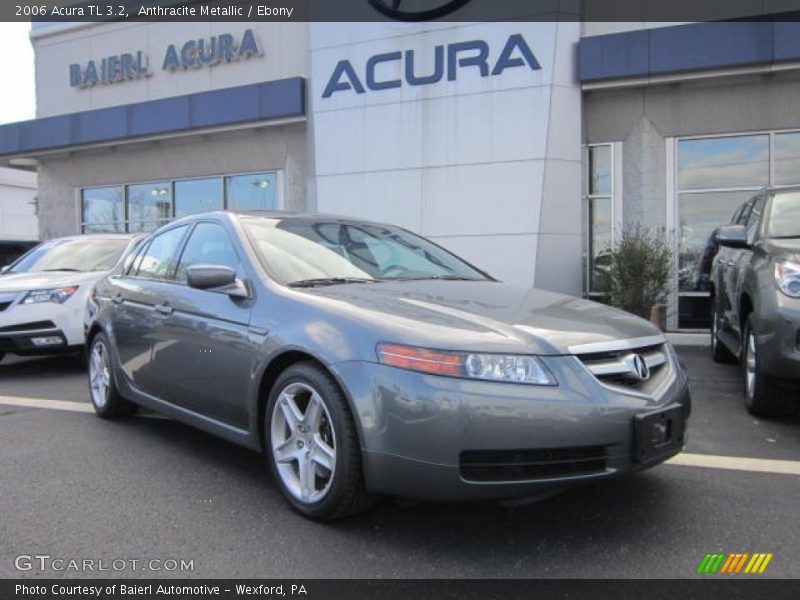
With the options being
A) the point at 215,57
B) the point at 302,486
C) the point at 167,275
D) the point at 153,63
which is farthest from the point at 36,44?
the point at 302,486

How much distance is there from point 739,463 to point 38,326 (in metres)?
6.64

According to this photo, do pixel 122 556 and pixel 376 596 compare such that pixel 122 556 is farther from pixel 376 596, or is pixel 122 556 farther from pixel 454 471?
pixel 454 471

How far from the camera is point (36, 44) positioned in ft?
54.6

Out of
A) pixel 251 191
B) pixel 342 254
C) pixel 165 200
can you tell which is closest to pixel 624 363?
pixel 342 254

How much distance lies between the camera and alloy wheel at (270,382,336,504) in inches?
129

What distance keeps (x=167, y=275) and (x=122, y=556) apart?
6.91 ft

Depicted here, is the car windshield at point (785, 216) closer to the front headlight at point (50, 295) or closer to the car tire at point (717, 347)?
the car tire at point (717, 347)

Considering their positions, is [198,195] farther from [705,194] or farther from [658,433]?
[658,433]

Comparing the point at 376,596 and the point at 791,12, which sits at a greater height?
the point at 791,12

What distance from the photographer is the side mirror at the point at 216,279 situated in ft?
12.3

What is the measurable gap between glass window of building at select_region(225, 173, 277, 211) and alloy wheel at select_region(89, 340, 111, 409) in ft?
27.9

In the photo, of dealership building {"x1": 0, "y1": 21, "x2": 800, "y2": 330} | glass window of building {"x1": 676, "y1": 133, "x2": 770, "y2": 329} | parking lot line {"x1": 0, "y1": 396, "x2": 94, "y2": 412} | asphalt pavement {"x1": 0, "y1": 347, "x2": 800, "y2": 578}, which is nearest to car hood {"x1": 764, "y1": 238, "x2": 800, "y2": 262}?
asphalt pavement {"x1": 0, "y1": 347, "x2": 800, "y2": 578}

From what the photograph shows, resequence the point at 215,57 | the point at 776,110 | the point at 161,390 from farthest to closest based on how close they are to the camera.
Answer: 1. the point at 215,57
2. the point at 776,110
3. the point at 161,390

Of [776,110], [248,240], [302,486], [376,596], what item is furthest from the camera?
[776,110]
